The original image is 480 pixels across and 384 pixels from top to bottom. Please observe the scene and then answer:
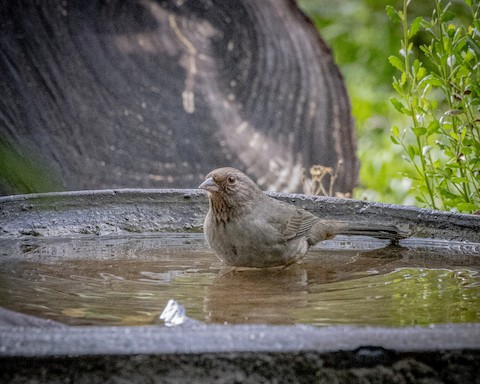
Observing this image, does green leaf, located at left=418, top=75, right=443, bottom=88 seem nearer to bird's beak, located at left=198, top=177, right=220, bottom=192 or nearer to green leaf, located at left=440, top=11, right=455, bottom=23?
green leaf, located at left=440, top=11, right=455, bottom=23

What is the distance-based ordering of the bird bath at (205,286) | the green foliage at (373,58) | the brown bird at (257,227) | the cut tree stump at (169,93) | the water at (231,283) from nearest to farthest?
1. the bird bath at (205,286)
2. the water at (231,283)
3. the brown bird at (257,227)
4. the cut tree stump at (169,93)
5. the green foliage at (373,58)

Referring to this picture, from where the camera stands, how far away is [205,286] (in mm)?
3068

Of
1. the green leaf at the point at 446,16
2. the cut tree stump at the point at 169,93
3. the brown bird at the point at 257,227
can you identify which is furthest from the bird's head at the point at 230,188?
the cut tree stump at the point at 169,93

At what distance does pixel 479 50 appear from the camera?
350 cm

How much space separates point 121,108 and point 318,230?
2.89m

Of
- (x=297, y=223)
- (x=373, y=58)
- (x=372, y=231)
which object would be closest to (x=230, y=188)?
(x=297, y=223)

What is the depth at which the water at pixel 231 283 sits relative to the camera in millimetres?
2467

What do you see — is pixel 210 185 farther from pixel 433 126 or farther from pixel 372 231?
pixel 433 126

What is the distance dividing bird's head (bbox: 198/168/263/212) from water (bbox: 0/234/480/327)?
279mm

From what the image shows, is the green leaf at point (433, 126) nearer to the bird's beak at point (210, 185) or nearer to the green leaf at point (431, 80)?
the green leaf at point (431, 80)

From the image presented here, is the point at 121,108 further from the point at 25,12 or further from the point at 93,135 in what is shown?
the point at 25,12

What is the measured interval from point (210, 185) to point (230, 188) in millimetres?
100

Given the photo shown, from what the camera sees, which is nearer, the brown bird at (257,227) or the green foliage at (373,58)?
the brown bird at (257,227)

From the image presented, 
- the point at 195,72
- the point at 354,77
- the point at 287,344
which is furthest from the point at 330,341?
the point at 354,77
